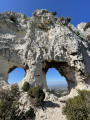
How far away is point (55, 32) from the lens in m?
19.8

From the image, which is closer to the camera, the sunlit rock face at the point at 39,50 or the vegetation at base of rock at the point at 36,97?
the vegetation at base of rock at the point at 36,97

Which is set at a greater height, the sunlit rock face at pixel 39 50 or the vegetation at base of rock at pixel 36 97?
the sunlit rock face at pixel 39 50

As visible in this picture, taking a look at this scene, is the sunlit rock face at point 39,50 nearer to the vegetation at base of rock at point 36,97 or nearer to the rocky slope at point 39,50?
the rocky slope at point 39,50

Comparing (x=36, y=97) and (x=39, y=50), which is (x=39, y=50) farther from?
(x=36, y=97)

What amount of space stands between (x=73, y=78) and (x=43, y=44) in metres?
10.8

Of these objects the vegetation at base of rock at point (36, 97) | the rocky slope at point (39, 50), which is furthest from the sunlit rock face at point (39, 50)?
the vegetation at base of rock at point (36, 97)

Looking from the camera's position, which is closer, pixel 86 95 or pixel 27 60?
pixel 86 95

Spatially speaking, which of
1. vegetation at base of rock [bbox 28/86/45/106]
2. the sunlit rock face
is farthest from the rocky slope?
vegetation at base of rock [bbox 28/86/45/106]

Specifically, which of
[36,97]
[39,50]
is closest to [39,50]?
[39,50]

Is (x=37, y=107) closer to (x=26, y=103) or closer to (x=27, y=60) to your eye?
(x=26, y=103)

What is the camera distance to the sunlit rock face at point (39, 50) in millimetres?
14555

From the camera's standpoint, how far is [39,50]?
16.2 metres

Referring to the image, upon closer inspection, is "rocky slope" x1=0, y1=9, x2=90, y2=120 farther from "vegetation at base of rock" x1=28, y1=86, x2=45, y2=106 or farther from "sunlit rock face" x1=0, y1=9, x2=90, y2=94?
"vegetation at base of rock" x1=28, y1=86, x2=45, y2=106

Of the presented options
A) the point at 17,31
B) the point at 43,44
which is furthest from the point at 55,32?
the point at 17,31
